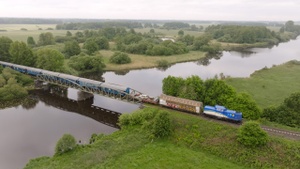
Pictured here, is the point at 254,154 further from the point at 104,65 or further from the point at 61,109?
the point at 104,65

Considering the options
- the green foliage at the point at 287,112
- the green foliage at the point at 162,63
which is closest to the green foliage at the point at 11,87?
the green foliage at the point at 162,63

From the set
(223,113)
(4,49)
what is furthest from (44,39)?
(223,113)

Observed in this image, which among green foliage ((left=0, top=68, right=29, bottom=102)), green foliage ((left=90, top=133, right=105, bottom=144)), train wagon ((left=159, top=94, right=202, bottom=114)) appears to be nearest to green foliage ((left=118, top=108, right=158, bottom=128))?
train wagon ((left=159, top=94, right=202, bottom=114))

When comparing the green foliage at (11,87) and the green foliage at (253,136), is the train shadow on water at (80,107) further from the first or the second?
the green foliage at (253,136)

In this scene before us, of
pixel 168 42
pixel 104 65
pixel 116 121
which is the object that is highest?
pixel 168 42

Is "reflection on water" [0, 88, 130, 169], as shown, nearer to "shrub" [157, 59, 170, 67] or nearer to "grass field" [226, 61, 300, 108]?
"grass field" [226, 61, 300, 108]

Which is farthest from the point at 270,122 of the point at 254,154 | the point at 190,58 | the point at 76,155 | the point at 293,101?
the point at 190,58
